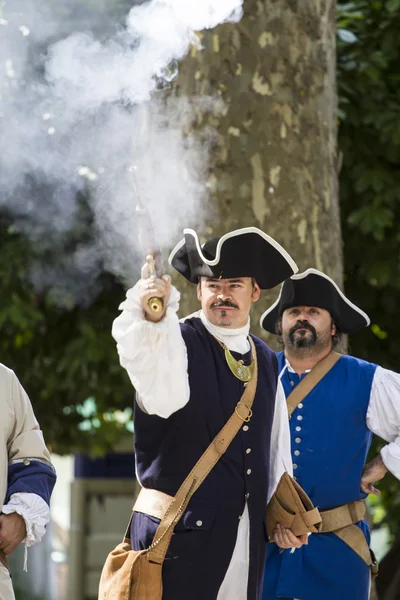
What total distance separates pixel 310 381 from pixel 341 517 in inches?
24.9

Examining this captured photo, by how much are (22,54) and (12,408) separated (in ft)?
13.1

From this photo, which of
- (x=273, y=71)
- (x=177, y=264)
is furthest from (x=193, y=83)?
(x=177, y=264)

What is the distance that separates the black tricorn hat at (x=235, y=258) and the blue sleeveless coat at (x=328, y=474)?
901 millimetres

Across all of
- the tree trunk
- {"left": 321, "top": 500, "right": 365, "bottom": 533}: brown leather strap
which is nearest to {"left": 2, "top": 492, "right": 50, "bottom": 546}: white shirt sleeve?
{"left": 321, "top": 500, "right": 365, "bottom": 533}: brown leather strap

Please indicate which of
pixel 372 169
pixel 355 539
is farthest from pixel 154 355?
pixel 372 169

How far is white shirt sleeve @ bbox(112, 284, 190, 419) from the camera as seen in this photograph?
3607 mm

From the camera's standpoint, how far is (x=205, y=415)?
3.92 metres

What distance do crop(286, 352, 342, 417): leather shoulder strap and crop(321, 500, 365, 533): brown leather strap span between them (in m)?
0.48

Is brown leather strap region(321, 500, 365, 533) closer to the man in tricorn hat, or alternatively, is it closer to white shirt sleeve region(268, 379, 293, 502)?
the man in tricorn hat

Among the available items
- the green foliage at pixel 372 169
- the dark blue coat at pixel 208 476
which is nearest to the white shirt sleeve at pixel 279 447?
the dark blue coat at pixel 208 476

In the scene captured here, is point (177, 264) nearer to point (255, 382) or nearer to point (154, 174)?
point (255, 382)

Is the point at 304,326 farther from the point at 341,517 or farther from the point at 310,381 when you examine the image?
the point at 341,517

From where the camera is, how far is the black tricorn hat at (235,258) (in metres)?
4.13

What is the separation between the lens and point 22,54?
7.51 metres
